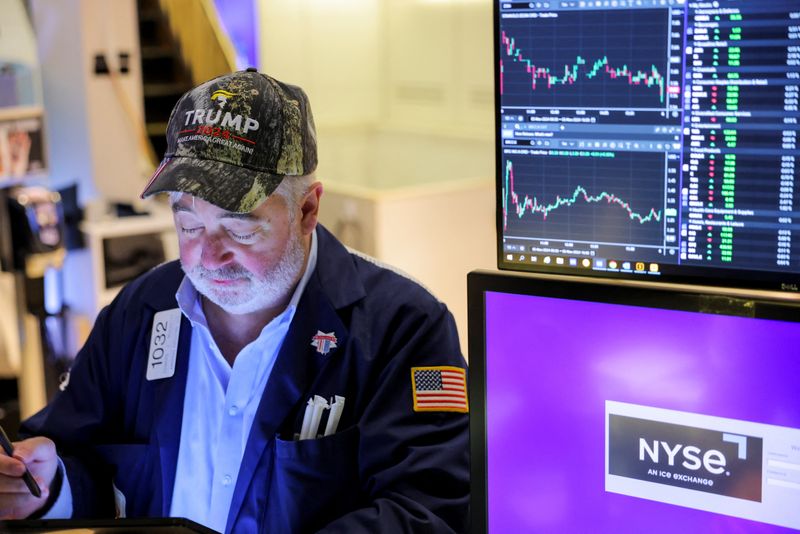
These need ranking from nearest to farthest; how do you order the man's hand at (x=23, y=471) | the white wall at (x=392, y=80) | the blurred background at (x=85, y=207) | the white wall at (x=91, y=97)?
the man's hand at (x=23, y=471)
the blurred background at (x=85, y=207)
the white wall at (x=91, y=97)
the white wall at (x=392, y=80)

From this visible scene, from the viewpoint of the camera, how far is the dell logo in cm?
105

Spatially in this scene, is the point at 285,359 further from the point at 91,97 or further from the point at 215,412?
the point at 91,97

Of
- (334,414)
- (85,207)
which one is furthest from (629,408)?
(85,207)

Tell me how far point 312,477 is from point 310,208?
43cm

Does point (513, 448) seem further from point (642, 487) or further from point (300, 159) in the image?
point (300, 159)

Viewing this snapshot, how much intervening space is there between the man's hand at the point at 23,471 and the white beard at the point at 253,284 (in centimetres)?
34

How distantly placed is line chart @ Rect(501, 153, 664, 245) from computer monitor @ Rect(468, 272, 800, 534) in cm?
9

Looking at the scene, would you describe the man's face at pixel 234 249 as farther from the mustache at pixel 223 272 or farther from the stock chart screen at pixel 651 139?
the stock chart screen at pixel 651 139

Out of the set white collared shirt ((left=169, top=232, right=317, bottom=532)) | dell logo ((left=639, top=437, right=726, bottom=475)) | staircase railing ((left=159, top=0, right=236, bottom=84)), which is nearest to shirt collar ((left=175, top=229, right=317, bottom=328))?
white collared shirt ((left=169, top=232, right=317, bottom=532))

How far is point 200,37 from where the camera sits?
254 inches

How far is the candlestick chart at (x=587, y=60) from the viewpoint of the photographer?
43.1 inches

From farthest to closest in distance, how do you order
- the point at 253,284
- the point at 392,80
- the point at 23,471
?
1. the point at 392,80
2. the point at 253,284
3. the point at 23,471

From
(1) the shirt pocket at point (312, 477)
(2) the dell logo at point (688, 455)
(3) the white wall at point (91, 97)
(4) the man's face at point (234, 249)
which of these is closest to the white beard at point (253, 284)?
(4) the man's face at point (234, 249)

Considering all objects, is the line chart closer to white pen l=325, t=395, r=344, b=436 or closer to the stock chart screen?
the stock chart screen
